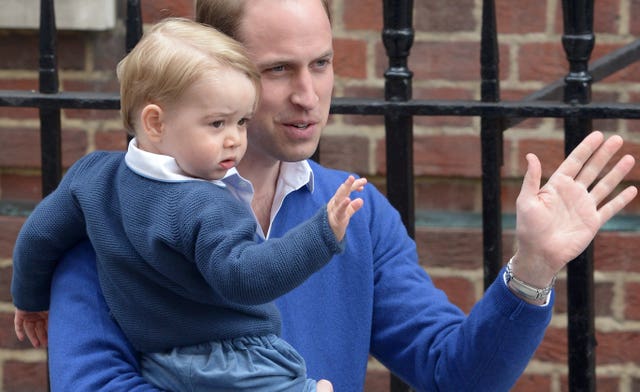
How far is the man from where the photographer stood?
202 cm

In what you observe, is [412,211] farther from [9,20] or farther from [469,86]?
[9,20]

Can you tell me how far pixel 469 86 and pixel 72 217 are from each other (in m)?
1.48

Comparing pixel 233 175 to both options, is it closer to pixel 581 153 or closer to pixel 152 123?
pixel 152 123

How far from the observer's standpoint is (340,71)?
333 cm

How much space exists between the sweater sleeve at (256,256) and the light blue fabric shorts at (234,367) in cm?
15

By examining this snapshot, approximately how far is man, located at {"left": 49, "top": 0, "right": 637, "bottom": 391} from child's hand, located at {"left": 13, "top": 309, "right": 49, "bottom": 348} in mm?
148

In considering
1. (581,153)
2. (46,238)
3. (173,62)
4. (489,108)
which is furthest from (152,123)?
(489,108)

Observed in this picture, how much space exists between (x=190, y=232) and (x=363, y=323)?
1.84ft

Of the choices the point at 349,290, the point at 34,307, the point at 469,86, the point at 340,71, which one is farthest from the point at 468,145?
the point at 34,307

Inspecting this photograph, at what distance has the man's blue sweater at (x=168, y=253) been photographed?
182cm

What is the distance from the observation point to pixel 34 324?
2.30m

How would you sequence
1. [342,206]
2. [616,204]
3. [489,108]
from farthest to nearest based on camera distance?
[489,108] < [616,204] < [342,206]

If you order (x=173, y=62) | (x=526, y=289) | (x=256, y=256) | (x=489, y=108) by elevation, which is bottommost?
(x=526, y=289)

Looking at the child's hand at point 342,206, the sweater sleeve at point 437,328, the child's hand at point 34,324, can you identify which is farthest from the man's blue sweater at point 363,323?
the child's hand at point 342,206
